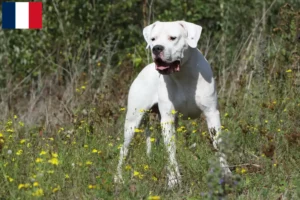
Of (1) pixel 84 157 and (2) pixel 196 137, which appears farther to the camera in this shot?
(2) pixel 196 137

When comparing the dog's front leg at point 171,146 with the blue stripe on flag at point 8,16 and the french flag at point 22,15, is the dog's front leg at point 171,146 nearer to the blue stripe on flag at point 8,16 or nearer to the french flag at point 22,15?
the french flag at point 22,15

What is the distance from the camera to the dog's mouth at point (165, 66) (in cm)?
594

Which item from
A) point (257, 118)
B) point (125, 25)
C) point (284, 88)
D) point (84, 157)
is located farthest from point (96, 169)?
point (125, 25)

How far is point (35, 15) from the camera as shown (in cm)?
910

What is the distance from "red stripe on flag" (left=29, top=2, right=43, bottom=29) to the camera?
9.07m

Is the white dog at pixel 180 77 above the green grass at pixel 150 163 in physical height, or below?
above

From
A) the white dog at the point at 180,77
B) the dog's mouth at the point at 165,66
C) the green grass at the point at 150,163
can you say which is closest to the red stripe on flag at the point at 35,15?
the green grass at the point at 150,163

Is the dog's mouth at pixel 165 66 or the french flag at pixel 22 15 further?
the french flag at pixel 22 15

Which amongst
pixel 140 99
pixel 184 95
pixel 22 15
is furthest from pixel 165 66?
pixel 22 15

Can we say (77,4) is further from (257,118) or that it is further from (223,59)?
(257,118)

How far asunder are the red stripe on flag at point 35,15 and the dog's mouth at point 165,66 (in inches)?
136

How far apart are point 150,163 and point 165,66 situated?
830mm

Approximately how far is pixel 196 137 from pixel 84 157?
1093 mm

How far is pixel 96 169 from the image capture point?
5.34 metres
